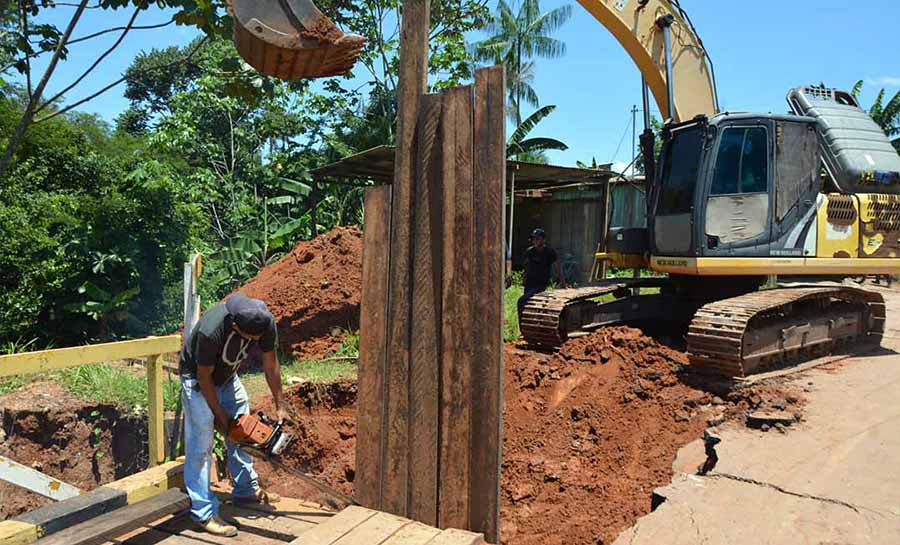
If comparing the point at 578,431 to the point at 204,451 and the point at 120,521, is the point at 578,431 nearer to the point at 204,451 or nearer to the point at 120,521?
the point at 204,451

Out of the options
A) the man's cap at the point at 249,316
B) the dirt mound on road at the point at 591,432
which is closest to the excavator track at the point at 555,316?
the dirt mound on road at the point at 591,432

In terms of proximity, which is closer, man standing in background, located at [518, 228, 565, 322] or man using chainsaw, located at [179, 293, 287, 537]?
man using chainsaw, located at [179, 293, 287, 537]

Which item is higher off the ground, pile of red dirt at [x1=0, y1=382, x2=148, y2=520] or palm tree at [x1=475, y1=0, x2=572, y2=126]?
palm tree at [x1=475, y1=0, x2=572, y2=126]

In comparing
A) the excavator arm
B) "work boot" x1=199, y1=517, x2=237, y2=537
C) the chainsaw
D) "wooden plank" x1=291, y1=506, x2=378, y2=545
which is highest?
the excavator arm

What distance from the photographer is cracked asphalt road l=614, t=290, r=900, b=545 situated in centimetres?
330

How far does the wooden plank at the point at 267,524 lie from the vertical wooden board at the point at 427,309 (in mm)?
Result: 923

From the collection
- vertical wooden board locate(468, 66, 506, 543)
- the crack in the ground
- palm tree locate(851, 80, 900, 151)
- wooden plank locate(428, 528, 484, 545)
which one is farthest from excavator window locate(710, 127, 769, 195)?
palm tree locate(851, 80, 900, 151)

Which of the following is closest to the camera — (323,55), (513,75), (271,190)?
(323,55)

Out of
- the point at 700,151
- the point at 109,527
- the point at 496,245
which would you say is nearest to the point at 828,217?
the point at 700,151

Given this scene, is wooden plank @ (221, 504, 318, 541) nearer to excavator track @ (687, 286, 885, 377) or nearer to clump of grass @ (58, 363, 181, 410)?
clump of grass @ (58, 363, 181, 410)

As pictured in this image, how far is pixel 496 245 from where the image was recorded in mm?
2785

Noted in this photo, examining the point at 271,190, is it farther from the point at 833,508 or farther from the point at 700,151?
the point at 833,508

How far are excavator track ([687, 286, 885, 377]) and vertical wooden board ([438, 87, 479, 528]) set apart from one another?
11.5 feet

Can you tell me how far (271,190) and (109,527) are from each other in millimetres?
12811
